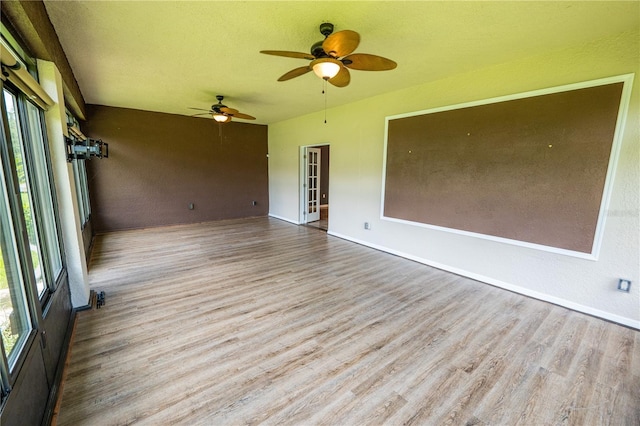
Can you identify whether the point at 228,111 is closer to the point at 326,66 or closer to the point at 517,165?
the point at 326,66

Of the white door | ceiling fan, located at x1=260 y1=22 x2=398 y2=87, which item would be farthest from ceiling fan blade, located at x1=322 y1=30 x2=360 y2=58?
the white door

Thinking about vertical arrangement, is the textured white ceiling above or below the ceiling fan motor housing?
above

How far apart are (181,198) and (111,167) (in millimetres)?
1475

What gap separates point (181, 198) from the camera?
21.2 feet

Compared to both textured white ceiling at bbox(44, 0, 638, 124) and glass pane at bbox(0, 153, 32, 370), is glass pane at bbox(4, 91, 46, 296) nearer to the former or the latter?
glass pane at bbox(0, 153, 32, 370)

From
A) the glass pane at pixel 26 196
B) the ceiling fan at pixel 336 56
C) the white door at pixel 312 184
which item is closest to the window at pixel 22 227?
the glass pane at pixel 26 196

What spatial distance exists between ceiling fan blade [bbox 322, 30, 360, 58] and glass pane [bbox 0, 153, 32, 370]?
2049 millimetres

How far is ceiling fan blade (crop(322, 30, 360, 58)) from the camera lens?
1.83 m

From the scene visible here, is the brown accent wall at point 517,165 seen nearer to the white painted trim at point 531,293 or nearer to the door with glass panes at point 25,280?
the white painted trim at point 531,293

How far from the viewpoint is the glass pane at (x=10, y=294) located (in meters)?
1.34

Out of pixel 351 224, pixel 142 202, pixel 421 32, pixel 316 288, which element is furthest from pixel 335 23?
pixel 142 202

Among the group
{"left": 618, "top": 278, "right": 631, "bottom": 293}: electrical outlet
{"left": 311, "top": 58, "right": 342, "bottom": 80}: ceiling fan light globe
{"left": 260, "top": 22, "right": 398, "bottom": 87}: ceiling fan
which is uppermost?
{"left": 260, "top": 22, "right": 398, "bottom": 87}: ceiling fan

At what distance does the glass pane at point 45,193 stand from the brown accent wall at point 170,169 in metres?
3.85

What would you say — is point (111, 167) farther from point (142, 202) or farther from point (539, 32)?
point (539, 32)
